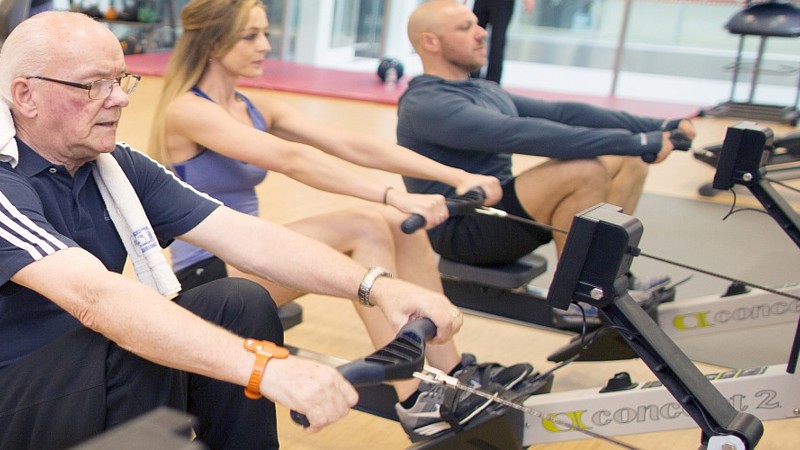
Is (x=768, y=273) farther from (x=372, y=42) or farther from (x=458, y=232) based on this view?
(x=372, y=42)

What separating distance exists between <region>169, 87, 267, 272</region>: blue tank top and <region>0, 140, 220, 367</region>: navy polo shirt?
0.55 metres

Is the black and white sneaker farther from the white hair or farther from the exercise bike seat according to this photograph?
the white hair

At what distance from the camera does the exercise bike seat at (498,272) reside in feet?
9.37

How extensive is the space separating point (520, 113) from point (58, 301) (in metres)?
2.37

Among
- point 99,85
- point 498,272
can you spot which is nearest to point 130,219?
point 99,85

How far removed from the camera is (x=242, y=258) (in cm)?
182

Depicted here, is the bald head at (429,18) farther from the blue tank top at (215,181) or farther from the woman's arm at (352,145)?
the blue tank top at (215,181)

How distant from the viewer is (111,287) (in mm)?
1371

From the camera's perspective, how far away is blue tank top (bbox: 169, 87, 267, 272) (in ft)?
7.80

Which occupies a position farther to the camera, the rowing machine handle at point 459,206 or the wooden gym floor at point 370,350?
the wooden gym floor at point 370,350

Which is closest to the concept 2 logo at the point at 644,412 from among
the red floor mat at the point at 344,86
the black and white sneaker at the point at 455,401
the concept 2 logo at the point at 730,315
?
the black and white sneaker at the point at 455,401

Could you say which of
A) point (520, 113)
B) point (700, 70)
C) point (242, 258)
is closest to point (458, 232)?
point (520, 113)

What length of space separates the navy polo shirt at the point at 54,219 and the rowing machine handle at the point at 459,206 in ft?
1.65

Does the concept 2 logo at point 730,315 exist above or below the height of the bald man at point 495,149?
below
